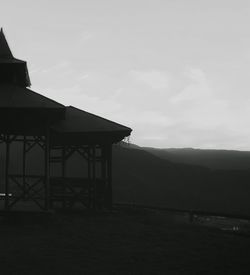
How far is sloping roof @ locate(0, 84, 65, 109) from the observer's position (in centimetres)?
1481

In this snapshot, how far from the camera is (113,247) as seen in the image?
1101cm

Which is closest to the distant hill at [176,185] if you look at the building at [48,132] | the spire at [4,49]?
the building at [48,132]

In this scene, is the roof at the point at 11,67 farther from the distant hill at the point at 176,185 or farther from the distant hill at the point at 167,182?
the distant hill at the point at 176,185

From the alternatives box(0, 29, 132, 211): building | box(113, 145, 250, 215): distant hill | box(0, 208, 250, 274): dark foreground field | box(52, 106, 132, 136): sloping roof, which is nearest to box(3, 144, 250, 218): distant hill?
box(113, 145, 250, 215): distant hill

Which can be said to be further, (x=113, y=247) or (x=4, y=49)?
(x=4, y=49)

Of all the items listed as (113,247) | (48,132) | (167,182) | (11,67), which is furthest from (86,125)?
(167,182)

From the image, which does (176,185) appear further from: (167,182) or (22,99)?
(22,99)

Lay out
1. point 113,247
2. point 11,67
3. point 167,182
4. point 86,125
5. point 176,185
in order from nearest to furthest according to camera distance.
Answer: point 113,247
point 11,67
point 86,125
point 176,185
point 167,182

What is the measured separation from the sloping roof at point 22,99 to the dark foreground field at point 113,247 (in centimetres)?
439

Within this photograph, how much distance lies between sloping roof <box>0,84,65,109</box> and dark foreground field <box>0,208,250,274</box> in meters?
4.39

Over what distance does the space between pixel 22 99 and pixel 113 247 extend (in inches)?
303

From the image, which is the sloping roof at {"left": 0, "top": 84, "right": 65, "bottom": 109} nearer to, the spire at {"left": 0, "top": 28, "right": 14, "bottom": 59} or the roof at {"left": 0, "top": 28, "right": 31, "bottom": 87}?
the roof at {"left": 0, "top": 28, "right": 31, "bottom": 87}

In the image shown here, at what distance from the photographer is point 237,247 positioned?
11.7 metres

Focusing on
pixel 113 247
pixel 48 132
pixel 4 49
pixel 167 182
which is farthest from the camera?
pixel 167 182
